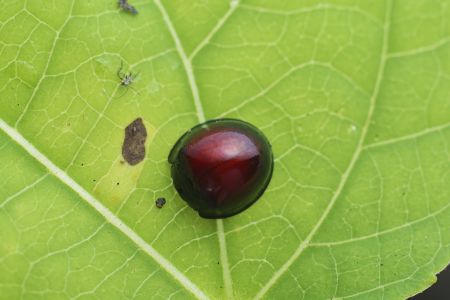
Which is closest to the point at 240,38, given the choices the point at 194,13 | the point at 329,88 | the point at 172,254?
the point at 194,13

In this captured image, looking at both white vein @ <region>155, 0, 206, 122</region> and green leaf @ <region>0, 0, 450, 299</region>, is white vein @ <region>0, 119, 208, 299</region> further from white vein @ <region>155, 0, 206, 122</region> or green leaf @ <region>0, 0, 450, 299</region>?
white vein @ <region>155, 0, 206, 122</region>

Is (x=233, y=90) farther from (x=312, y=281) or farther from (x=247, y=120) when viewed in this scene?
(x=312, y=281)

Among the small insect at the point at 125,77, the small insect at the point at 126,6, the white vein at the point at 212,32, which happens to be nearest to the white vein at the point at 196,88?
the white vein at the point at 212,32

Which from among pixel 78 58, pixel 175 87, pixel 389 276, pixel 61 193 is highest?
pixel 78 58

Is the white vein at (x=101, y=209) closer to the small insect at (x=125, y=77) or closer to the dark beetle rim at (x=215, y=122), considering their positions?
the dark beetle rim at (x=215, y=122)

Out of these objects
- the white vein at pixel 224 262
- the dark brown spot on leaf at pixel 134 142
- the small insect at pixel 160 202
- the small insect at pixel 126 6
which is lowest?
the white vein at pixel 224 262

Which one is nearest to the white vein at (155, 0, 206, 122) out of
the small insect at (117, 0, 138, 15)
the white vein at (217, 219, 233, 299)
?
the small insect at (117, 0, 138, 15)

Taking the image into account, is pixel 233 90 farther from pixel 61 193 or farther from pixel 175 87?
pixel 61 193

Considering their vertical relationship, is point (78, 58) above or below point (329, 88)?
above
